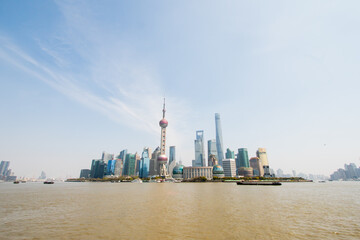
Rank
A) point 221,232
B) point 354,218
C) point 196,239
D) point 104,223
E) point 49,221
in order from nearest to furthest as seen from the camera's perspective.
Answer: point 196,239 < point 221,232 < point 104,223 < point 49,221 < point 354,218

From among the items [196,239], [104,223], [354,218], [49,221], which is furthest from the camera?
[354,218]

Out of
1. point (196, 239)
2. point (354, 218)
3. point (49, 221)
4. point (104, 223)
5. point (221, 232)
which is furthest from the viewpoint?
point (354, 218)

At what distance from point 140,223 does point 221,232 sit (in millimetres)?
9724

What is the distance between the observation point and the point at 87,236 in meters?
16.4

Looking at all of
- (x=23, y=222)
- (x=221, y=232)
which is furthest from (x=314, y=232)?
(x=23, y=222)

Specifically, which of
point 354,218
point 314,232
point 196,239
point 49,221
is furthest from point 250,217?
point 49,221

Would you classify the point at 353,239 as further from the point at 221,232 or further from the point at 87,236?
the point at 87,236

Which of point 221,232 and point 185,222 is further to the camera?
point 185,222

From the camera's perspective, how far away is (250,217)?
2383 cm

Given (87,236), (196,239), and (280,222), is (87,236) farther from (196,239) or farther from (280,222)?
(280,222)

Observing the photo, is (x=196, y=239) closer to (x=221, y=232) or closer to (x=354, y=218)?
(x=221, y=232)

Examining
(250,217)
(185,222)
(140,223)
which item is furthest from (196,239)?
(250,217)

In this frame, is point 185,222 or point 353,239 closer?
point 353,239

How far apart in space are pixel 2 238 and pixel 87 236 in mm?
7914
